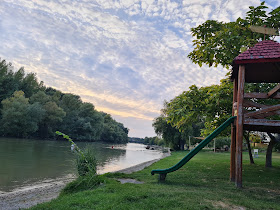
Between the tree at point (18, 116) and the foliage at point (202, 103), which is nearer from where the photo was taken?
the foliage at point (202, 103)

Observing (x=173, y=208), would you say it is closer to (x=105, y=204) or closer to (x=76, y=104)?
(x=105, y=204)

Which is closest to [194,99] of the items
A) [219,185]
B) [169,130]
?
[219,185]

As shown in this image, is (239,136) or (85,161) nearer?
(239,136)

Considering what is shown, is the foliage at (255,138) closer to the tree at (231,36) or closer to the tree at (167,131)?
the tree at (231,36)

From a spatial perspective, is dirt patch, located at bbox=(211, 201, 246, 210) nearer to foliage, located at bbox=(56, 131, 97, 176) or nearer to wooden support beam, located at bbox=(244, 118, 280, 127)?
wooden support beam, located at bbox=(244, 118, 280, 127)

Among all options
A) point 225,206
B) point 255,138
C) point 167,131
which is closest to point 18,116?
point 167,131

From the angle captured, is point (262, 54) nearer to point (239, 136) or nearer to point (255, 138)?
point (239, 136)

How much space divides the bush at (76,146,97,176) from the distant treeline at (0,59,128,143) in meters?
51.8

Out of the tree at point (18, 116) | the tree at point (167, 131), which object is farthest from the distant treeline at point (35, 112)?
the tree at point (167, 131)

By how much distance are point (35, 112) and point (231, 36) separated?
5582 cm

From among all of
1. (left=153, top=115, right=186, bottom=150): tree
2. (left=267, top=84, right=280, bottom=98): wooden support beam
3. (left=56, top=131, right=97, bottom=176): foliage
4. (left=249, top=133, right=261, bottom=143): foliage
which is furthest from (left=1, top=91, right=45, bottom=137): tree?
(left=267, top=84, right=280, bottom=98): wooden support beam

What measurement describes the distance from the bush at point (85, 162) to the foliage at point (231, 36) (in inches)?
290

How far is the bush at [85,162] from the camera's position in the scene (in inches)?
354

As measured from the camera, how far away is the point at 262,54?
336 inches
